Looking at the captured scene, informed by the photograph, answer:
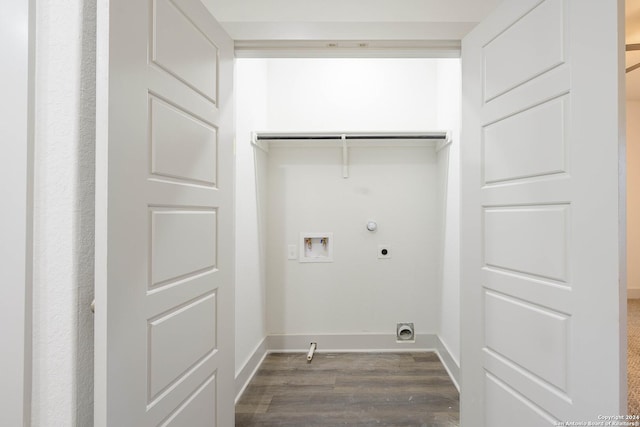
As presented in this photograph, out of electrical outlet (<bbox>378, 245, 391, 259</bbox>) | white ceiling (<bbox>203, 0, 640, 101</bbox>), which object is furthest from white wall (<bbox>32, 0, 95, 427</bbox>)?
electrical outlet (<bbox>378, 245, 391, 259</bbox>)

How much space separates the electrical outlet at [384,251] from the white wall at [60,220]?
2186 mm

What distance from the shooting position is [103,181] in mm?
660

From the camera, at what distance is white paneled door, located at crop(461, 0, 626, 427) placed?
0.75 meters

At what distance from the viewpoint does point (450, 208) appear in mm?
2164

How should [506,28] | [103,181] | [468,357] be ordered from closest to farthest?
[103,181]
[506,28]
[468,357]

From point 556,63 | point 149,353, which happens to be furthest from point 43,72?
point 556,63

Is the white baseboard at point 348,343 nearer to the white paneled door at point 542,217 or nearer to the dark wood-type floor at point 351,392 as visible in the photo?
the dark wood-type floor at point 351,392

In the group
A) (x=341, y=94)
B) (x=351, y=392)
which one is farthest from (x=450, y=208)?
(x=351, y=392)

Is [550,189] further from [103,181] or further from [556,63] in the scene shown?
[103,181]

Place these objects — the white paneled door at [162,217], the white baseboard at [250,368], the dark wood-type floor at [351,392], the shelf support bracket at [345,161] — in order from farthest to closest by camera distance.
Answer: the shelf support bracket at [345,161] → the white baseboard at [250,368] → the dark wood-type floor at [351,392] → the white paneled door at [162,217]

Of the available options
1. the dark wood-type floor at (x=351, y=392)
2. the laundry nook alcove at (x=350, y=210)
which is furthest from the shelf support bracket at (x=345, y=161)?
the dark wood-type floor at (x=351, y=392)

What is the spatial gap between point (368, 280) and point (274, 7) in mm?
2180

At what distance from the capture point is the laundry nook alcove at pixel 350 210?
8.25ft

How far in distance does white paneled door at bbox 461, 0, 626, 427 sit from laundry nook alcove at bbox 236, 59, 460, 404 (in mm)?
1258
